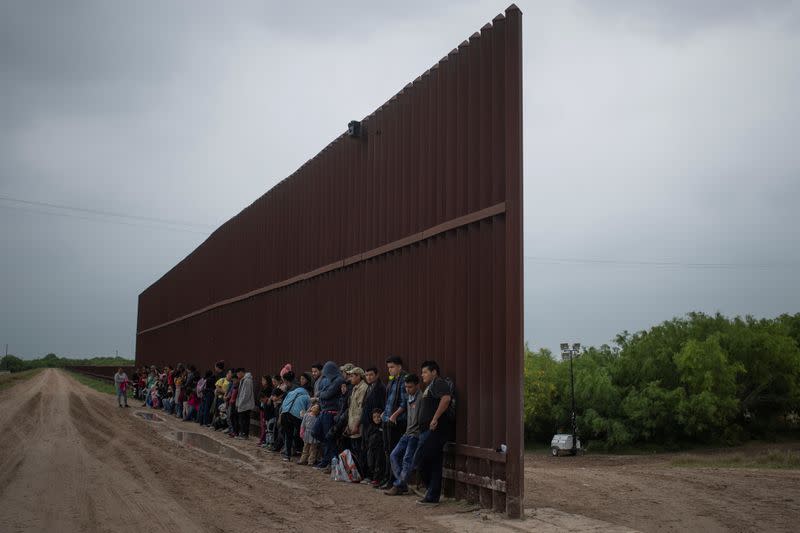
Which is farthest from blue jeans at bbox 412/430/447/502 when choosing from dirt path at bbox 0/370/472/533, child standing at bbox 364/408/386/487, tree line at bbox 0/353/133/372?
tree line at bbox 0/353/133/372

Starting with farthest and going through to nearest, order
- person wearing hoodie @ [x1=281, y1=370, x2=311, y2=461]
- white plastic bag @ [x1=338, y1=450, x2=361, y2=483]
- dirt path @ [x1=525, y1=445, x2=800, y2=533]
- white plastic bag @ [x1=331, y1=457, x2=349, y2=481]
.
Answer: person wearing hoodie @ [x1=281, y1=370, x2=311, y2=461]
white plastic bag @ [x1=331, y1=457, x2=349, y2=481]
white plastic bag @ [x1=338, y1=450, x2=361, y2=483]
dirt path @ [x1=525, y1=445, x2=800, y2=533]

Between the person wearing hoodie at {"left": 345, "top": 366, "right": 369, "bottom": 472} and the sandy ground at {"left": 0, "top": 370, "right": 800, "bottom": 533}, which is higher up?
the person wearing hoodie at {"left": 345, "top": 366, "right": 369, "bottom": 472}

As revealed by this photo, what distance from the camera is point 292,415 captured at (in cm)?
1272

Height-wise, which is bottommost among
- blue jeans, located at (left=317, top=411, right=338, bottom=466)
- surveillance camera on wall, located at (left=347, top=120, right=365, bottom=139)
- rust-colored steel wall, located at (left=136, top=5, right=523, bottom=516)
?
blue jeans, located at (left=317, top=411, right=338, bottom=466)

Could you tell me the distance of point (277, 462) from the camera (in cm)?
1244

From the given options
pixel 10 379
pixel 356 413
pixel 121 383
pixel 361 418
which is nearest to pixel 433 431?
pixel 361 418

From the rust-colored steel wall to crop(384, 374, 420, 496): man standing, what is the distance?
19.8 inches

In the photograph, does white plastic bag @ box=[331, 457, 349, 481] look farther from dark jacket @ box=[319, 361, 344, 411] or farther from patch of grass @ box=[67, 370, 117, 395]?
patch of grass @ box=[67, 370, 117, 395]

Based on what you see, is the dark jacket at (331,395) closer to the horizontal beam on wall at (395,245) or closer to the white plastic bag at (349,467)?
the white plastic bag at (349,467)

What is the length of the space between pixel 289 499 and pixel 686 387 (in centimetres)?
2204

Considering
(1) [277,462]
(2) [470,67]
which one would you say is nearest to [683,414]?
(1) [277,462]

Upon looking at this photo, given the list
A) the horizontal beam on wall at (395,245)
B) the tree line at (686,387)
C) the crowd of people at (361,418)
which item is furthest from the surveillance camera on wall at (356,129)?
the tree line at (686,387)

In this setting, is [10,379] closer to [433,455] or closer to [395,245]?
[395,245]

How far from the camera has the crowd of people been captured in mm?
8570
